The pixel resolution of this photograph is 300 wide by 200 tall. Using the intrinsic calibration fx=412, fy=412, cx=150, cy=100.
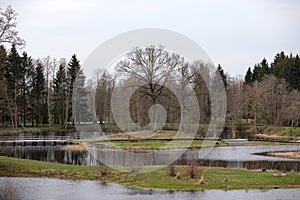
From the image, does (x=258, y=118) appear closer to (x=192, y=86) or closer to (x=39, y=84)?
(x=192, y=86)

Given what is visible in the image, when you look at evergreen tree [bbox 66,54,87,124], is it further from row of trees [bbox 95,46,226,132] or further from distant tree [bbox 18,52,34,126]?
row of trees [bbox 95,46,226,132]

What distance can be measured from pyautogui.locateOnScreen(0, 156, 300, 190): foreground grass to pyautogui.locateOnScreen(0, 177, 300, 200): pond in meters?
1.15

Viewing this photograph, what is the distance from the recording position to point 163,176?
2497cm

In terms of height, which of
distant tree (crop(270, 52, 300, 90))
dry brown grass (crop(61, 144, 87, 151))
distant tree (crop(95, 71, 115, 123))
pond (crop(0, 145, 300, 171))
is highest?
distant tree (crop(270, 52, 300, 90))

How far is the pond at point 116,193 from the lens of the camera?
19.7 metres

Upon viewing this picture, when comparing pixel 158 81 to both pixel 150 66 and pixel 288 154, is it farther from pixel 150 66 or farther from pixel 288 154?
pixel 288 154

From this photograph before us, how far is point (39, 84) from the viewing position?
75438 mm

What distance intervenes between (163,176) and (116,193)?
16.1 ft

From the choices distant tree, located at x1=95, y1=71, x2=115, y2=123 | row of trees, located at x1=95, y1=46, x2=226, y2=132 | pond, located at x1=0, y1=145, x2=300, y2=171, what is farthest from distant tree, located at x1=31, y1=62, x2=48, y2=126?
pond, located at x1=0, y1=145, x2=300, y2=171

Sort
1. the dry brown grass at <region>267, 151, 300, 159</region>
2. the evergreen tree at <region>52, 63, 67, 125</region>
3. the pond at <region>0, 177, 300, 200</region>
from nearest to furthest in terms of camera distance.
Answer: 1. the pond at <region>0, 177, 300, 200</region>
2. the dry brown grass at <region>267, 151, 300, 159</region>
3. the evergreen tree at <region>52, 63, 67, 125</region>

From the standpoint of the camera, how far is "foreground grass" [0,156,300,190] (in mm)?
22406

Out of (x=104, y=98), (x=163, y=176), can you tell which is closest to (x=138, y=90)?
(x=104, y=98)

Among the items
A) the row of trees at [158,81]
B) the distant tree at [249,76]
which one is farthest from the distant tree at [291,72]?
the row of trees at [158,81]

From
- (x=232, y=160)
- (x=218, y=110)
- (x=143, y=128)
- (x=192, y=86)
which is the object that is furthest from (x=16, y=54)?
(x=232, y=160)
